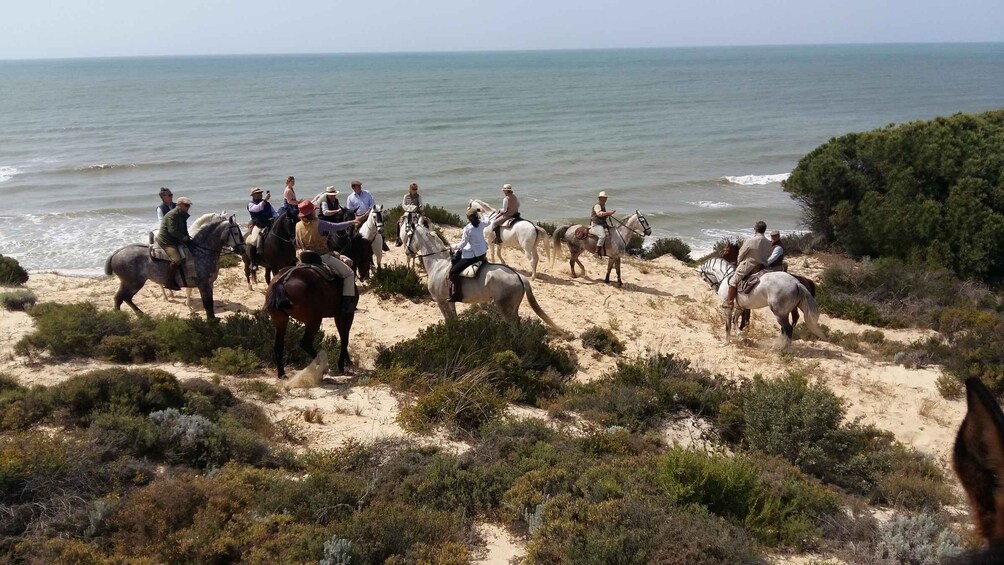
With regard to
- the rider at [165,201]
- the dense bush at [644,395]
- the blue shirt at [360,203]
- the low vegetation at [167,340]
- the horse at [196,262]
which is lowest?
the dense bush at [644,395]

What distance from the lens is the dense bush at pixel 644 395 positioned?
8508 millimetres

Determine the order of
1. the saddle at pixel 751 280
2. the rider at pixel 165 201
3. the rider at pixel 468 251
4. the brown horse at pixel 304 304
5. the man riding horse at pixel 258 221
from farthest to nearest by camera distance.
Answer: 1. the man riding horse at pixel 258 221
2. the rider at pixel 165 201
3. the saddle at pixel 751 280
4. the rider at pixel 468 251
5. the brown horse at pixel 304 304

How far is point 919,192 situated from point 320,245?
17249 mm

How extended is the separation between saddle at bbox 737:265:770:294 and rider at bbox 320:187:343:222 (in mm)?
8084

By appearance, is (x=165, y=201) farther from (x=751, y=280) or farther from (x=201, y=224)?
(x=751, y=280)

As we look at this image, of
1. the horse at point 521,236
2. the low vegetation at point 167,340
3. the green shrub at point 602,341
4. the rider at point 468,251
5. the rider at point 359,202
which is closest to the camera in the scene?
the low vegetation at point 167,340

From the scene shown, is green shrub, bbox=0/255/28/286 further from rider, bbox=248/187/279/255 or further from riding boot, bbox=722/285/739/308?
riding boot, bbox=722/285/739/308

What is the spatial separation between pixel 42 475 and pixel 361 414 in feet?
11.2

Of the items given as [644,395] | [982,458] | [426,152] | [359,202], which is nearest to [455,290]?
[644,395]

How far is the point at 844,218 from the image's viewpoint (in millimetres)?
20344

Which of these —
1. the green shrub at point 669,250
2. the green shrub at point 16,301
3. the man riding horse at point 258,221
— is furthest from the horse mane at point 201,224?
the green shrub at point 669,250

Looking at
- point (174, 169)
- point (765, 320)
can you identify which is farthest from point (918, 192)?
point (174, 169)

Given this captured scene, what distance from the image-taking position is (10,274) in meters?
15.3

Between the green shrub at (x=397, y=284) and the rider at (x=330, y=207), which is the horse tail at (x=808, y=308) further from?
the rider at (x=330, y=207)
